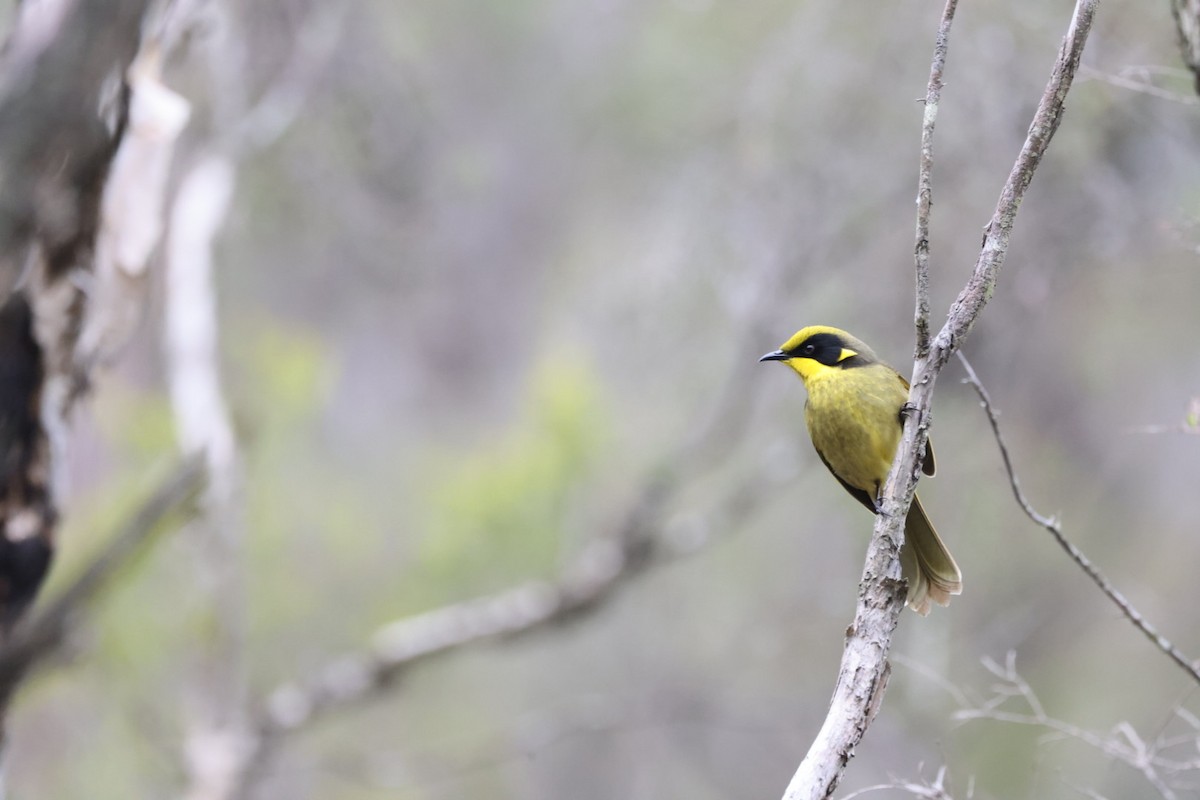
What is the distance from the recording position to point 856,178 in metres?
7.66

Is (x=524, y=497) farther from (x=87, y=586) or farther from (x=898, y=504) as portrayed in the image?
(x=898, y=504)

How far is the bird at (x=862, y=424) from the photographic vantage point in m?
3.50

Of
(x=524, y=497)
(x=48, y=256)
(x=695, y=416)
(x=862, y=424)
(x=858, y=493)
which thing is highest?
(x=48, y=256)

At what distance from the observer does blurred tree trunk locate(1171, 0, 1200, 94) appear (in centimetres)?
327

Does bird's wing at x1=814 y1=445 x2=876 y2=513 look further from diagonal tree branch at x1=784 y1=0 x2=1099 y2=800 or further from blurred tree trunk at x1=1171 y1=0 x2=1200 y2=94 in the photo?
blurred tree trunk at x1=1171 y1=0 x2=1200 y2=94

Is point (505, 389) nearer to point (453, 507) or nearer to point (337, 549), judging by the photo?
point (337, 549)

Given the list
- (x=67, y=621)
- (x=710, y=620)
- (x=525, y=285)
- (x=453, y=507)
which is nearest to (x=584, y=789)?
(x=710, y=620)

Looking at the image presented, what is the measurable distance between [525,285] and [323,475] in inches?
307

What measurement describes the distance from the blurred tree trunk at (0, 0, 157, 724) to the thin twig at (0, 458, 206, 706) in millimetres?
229

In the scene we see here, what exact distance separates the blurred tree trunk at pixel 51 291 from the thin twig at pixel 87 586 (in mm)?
229

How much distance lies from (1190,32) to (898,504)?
1759 millimetres

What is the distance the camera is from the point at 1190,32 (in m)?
3.46

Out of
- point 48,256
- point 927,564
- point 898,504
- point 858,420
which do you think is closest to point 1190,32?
point 858,420

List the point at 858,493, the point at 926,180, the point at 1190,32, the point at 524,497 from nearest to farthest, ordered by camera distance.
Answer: the point at 926,180, the point at 1190,32, the point at 858,493, the point at 524,497
